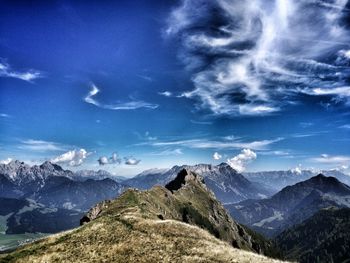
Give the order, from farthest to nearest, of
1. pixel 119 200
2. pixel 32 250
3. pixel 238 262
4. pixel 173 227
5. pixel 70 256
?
1. pixel 119 200
2. pixel 173 227
3. pixel 32 250
4. pixel 70 256
5. pixel 238 262

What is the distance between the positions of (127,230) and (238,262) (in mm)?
21296

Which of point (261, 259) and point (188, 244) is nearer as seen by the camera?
point (261, 259)

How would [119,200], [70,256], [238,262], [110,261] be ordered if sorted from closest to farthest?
[238,262]
[110,261]
[70,256]
[119,200]

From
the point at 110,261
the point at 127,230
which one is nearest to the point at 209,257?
the point at 110,261

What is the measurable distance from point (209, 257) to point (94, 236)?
20740 mm

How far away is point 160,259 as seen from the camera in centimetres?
4628

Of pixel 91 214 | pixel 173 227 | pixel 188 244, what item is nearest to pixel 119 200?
pixel 91 214

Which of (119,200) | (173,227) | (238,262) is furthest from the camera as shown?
(119,200)

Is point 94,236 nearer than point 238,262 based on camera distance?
No

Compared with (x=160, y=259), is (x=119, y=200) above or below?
above

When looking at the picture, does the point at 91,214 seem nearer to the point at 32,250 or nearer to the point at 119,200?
the point at 119,200

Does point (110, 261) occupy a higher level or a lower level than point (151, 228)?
lower

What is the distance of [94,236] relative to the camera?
2279 inches

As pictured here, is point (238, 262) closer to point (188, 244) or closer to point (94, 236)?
point (188, 244)
